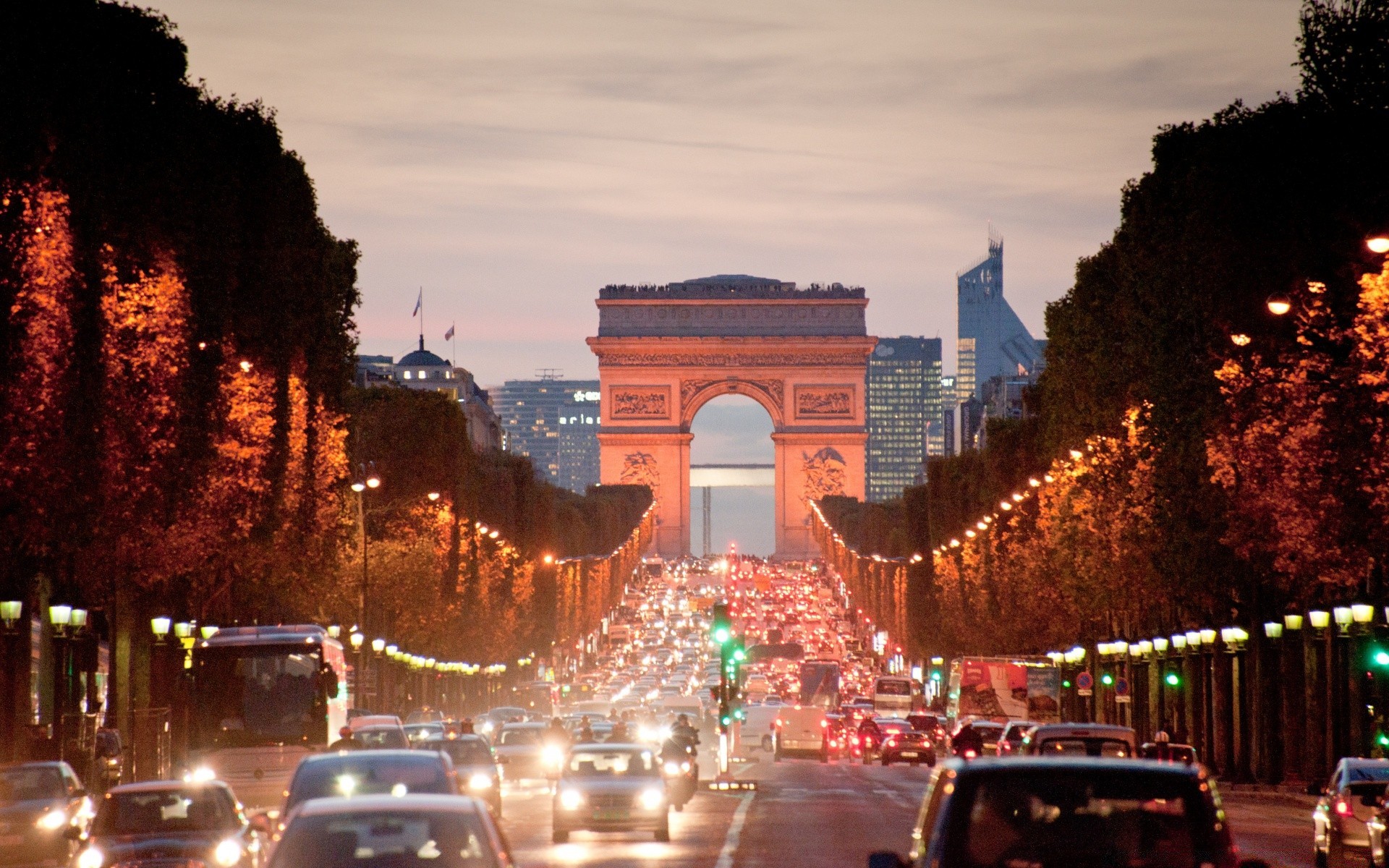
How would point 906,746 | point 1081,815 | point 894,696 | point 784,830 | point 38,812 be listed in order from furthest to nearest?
point 894,696 < point 906,746 < point 784,830 < point 38,812 < point 1081,815

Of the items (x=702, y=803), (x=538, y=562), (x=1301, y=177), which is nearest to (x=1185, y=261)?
(x=1301, y=177)

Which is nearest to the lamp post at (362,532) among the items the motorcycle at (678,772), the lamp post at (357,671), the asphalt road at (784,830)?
the lamp post at (357,671)

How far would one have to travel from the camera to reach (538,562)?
410 feet

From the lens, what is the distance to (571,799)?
103 feet

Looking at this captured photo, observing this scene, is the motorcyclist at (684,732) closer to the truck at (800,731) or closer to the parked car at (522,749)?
the parked car at (522,749)

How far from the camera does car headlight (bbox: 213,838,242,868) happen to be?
21.5m

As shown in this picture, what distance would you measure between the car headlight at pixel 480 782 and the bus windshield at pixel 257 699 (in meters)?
4.78

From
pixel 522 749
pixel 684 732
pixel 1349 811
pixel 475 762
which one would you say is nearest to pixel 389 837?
pixel 1349 811

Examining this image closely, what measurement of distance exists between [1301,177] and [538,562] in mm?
84824

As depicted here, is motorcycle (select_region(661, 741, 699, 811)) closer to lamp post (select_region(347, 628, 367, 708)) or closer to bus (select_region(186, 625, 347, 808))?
bus (select_region(186, 625, 347, 808))

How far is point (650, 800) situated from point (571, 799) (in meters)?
1.04

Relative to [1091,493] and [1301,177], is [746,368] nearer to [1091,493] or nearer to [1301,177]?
[1091,493]

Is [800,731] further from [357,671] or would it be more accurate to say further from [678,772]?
[678,772]

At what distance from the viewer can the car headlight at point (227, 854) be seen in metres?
21.5
